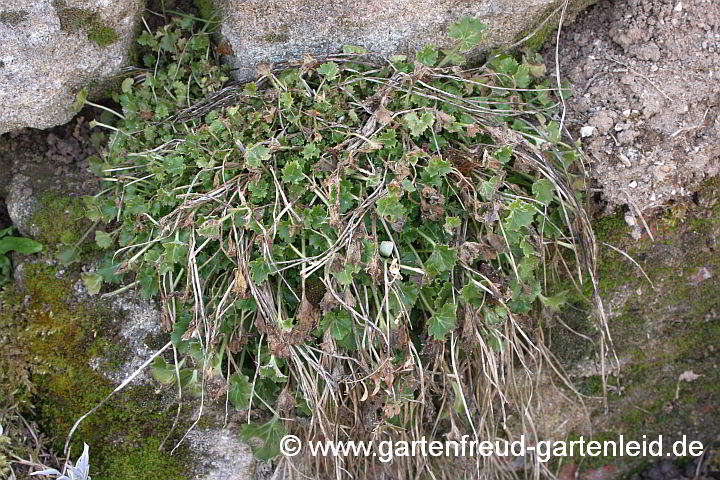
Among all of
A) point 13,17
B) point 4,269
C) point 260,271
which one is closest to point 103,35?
point 13,17

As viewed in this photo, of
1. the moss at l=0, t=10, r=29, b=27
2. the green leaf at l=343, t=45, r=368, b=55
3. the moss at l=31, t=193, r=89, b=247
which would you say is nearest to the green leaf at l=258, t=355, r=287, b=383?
the moss at l=31, t=193, r=89, b=247

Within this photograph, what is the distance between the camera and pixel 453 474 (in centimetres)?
278

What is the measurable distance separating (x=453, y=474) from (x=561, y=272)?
0.98m

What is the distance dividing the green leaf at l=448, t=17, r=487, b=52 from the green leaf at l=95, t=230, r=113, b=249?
156 cm

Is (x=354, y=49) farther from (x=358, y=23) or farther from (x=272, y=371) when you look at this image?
(x=272, y=371)

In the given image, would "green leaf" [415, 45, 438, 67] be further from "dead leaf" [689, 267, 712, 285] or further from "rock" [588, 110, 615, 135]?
"dead leaf" [689, 267, 712, 285]

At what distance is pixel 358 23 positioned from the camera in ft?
8.59

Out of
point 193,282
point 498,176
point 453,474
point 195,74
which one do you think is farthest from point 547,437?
point 195,74

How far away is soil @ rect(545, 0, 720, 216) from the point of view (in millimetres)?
2605

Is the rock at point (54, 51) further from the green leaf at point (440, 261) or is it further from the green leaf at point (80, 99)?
the green leaf at point (440, 261)

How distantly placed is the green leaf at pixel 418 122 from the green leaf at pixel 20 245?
5.36ft

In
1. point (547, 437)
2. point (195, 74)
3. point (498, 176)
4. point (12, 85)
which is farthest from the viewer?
point (547, 437)

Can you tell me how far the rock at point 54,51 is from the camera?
8.00 feet

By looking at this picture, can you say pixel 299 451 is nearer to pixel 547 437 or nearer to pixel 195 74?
pixel 547 437
